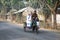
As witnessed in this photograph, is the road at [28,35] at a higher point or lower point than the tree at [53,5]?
lower

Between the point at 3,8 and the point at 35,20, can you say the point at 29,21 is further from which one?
the point at 3,8

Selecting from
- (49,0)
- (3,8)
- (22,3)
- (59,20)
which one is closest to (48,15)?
(59,20)

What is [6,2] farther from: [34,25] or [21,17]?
[34,25]

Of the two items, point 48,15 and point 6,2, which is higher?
point 6,2

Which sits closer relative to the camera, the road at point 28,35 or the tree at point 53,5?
the road at point 28,35

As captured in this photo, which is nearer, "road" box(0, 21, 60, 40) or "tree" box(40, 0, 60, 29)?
"road" box(0, 21, 60, 40)

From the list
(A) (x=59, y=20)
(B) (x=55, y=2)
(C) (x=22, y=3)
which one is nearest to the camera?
(B) (x=55, y=2)

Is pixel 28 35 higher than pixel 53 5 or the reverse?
the reverse

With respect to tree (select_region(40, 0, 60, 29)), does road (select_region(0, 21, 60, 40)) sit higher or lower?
lower

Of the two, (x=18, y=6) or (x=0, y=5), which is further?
(x=0, y=5)

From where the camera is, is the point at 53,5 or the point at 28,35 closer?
the point at 28,35

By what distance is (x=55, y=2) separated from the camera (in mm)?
28875

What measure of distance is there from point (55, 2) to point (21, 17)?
2089 cm

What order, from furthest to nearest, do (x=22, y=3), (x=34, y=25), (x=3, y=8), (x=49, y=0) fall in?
(x=3, y=8) → (x=22, y=3) → (x=49, y=0) → (x=34, y=25)
